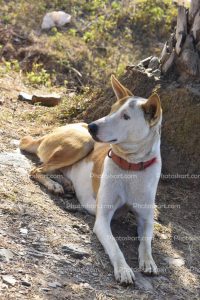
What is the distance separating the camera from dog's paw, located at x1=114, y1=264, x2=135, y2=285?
399 cm

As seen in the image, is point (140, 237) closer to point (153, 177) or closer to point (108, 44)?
point (153, 177)

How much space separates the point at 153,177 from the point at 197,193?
1404mm

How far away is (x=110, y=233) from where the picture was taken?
4465 millimetres

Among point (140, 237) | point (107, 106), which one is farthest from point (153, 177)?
point (107, 106)

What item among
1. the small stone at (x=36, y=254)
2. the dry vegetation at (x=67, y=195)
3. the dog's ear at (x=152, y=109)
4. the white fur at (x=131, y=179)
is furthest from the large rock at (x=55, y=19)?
the small stone at (x=36, y=254)

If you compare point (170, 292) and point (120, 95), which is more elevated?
point (120, 95)

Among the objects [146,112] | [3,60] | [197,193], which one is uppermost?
[146,112]

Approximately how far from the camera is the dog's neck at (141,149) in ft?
14.8

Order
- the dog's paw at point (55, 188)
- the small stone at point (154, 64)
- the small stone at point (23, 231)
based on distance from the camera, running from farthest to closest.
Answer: the small stone at point (154, 64) → the dog's paw at point (55, 188) → the small stone at point (23, 231)

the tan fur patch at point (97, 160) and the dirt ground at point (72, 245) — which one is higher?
the tan fur patch at point (97, 160)

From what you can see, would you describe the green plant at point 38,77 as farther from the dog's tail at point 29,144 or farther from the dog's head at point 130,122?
the dog's head at point 130,122

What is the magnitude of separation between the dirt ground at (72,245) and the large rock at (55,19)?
5.81 metres

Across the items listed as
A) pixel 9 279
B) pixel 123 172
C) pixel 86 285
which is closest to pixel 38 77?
pixel 123 172

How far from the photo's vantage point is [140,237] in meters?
4.69
